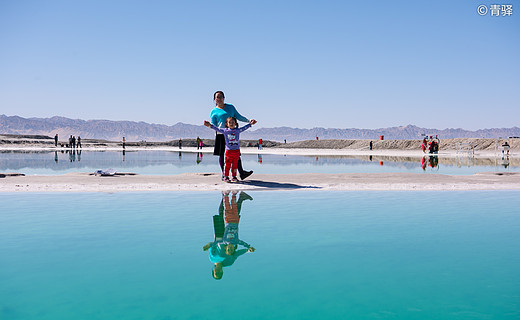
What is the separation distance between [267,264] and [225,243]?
3.54 feet

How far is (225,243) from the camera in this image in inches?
241

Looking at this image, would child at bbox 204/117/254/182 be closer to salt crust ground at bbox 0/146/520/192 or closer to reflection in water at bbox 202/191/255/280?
salt crust ground at bbox 0/146/520/192

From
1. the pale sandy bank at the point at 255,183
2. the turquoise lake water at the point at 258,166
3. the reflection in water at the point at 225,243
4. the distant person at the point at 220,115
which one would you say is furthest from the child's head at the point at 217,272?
the turquoise lake water at the point at 258,166

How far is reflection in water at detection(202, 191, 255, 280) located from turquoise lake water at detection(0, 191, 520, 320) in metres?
0.09

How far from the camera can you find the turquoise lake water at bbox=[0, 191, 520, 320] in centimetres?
396

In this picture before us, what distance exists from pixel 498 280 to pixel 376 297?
54.0 inches

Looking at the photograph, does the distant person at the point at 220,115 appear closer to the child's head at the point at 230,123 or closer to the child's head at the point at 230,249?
the child's head at the point at 230,123

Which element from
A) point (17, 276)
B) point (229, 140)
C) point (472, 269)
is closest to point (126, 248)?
point (17, 276)

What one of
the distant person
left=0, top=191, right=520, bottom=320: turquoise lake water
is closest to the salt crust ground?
the distant person

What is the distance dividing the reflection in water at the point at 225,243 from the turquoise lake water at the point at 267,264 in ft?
0.30

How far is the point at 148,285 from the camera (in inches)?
176

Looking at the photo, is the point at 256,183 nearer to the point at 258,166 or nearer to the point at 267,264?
the point at 267,264

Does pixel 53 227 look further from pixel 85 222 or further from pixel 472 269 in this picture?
pixel 472 269

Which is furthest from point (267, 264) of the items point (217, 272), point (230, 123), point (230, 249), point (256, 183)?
point (256, 183)
